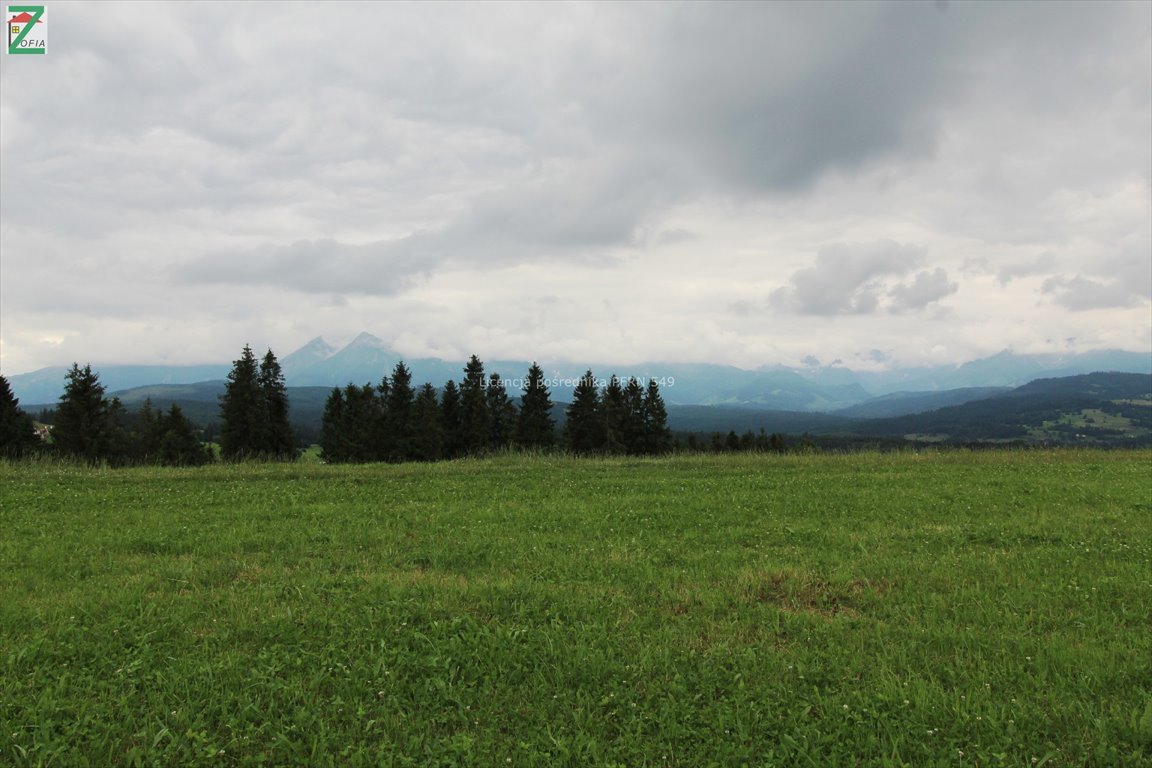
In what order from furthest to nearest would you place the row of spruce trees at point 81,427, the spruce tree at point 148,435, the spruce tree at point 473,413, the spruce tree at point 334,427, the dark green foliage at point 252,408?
the spruce tree at point 148,435 → the spruce tree at point 334,427 → the spruce tree at point 473,413 → the dark green foliage at point 252,408 → the row of spruce trees at point 81,427

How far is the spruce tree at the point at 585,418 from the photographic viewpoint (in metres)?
60.8

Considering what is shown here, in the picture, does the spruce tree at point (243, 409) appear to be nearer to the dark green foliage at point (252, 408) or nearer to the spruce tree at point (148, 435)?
the dark green foliage at point (252, 408)

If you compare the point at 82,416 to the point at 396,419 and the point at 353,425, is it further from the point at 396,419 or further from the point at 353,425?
the point at 396,419

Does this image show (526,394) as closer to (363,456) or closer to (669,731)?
(363,456)

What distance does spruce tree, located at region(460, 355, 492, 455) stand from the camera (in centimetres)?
6075

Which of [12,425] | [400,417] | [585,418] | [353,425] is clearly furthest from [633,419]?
[12,425]

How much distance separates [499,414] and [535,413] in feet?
13.7

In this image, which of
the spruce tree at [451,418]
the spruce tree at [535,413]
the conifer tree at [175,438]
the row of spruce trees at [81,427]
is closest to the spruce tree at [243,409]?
the row of spruce trees at [81,427]

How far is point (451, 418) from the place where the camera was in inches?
2454

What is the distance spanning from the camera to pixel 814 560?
8977 millimetres

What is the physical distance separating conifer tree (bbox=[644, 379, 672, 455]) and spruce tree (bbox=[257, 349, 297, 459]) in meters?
37.3

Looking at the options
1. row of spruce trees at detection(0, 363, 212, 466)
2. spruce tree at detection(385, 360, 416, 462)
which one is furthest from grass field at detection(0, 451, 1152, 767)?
row of spruce trees at detection(0, 363, 212, 466)

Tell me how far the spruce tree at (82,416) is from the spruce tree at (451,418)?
32.0 meters

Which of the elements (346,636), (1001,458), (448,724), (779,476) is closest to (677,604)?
(448,724)
